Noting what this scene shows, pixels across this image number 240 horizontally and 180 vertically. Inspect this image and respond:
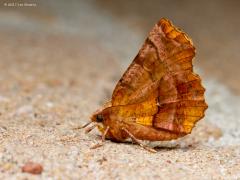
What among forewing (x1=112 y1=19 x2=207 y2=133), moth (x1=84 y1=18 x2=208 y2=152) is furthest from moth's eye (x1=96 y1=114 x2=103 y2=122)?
forewing (x1=112 y1=19 x2=207 y2=133)

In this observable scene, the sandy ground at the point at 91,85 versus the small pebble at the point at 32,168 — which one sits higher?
the sandy ground at the point at 91,85

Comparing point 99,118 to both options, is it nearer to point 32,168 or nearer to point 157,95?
point 157,95

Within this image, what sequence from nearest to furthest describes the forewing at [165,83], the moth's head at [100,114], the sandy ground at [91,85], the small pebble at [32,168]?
the small pebble at [32,168], the sandy ground at [91,85], the forewing at [165,83], the moth's head at [100,114]

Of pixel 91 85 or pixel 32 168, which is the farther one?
pixel 91 85

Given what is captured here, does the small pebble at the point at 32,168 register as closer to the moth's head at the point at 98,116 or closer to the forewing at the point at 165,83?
the moth's head at the point at 98,116

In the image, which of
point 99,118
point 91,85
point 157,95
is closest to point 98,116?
point 99,118

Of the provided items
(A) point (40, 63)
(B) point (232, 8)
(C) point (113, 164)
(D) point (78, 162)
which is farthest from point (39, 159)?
(B) point (232, 8)

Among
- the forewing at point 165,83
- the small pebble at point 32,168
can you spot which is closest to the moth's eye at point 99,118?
the forewing at point 165,83
